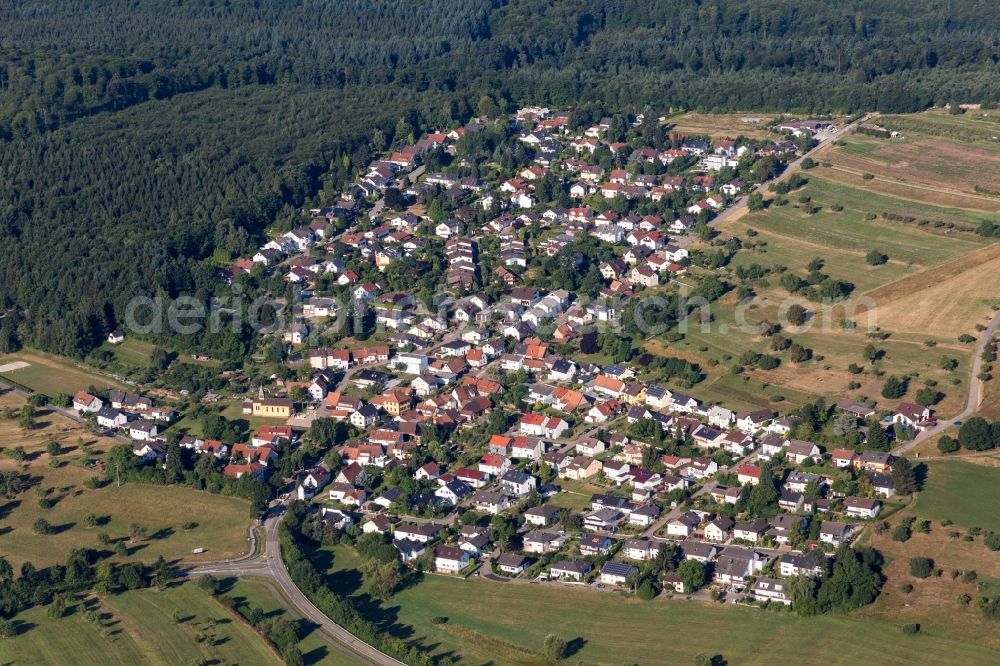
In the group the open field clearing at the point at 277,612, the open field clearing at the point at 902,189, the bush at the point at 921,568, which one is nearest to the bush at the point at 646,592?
the bush at the point at 921,568

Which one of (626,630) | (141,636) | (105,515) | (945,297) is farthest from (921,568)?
(105,515)

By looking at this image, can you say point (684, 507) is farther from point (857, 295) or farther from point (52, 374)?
point (52, 374)

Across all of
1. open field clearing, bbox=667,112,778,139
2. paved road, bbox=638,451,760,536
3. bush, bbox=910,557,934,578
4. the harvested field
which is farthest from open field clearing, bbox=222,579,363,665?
open field clearing, bbox=667,112,778,139

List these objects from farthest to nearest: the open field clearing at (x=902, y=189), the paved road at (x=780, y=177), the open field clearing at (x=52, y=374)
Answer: the open field clearing at (x=902, y=189) < the paved road at (x=780, y=177) < the open field clearing at (x=52, y=374)

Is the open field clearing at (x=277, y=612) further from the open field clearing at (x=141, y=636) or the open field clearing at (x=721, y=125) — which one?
the open field clearing at (x=721, y=125)

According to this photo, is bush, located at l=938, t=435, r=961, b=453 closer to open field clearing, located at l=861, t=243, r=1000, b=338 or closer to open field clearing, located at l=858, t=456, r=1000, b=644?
open field clearing, located at l=858, t=456, r=1000, b=644
